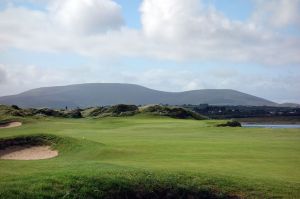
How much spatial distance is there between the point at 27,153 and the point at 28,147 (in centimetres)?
146

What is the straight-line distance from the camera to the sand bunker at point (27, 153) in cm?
3112

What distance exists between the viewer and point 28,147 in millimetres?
33906

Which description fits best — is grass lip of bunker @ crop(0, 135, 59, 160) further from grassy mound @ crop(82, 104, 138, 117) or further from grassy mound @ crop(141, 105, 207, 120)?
grassy mound @ crop(82, 104, 138, 117)

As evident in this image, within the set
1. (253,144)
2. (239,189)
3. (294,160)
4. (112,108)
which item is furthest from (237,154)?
(112,108)

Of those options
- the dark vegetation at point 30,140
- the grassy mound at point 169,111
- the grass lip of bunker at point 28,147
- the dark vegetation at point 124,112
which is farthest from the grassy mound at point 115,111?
the grass lip of bunker at point 28,147

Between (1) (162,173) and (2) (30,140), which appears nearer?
(1) (162,173)

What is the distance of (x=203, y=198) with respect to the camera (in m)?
17.9

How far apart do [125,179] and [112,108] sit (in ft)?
324

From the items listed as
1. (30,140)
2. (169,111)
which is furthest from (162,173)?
(169,111)

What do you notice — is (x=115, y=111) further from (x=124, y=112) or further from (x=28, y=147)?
(x=28, y=147)

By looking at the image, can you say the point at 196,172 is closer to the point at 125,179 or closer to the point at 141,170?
the point at 141,170

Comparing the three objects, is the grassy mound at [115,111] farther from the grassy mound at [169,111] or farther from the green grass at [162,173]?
the green grass at [162,173]

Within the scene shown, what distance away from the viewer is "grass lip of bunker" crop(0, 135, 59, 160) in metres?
31.7

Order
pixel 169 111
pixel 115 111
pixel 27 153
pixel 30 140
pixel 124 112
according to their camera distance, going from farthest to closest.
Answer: pixel 115 111
pixel 124 112
pixel 169 111
pixel 30 140
pixel 27 153
